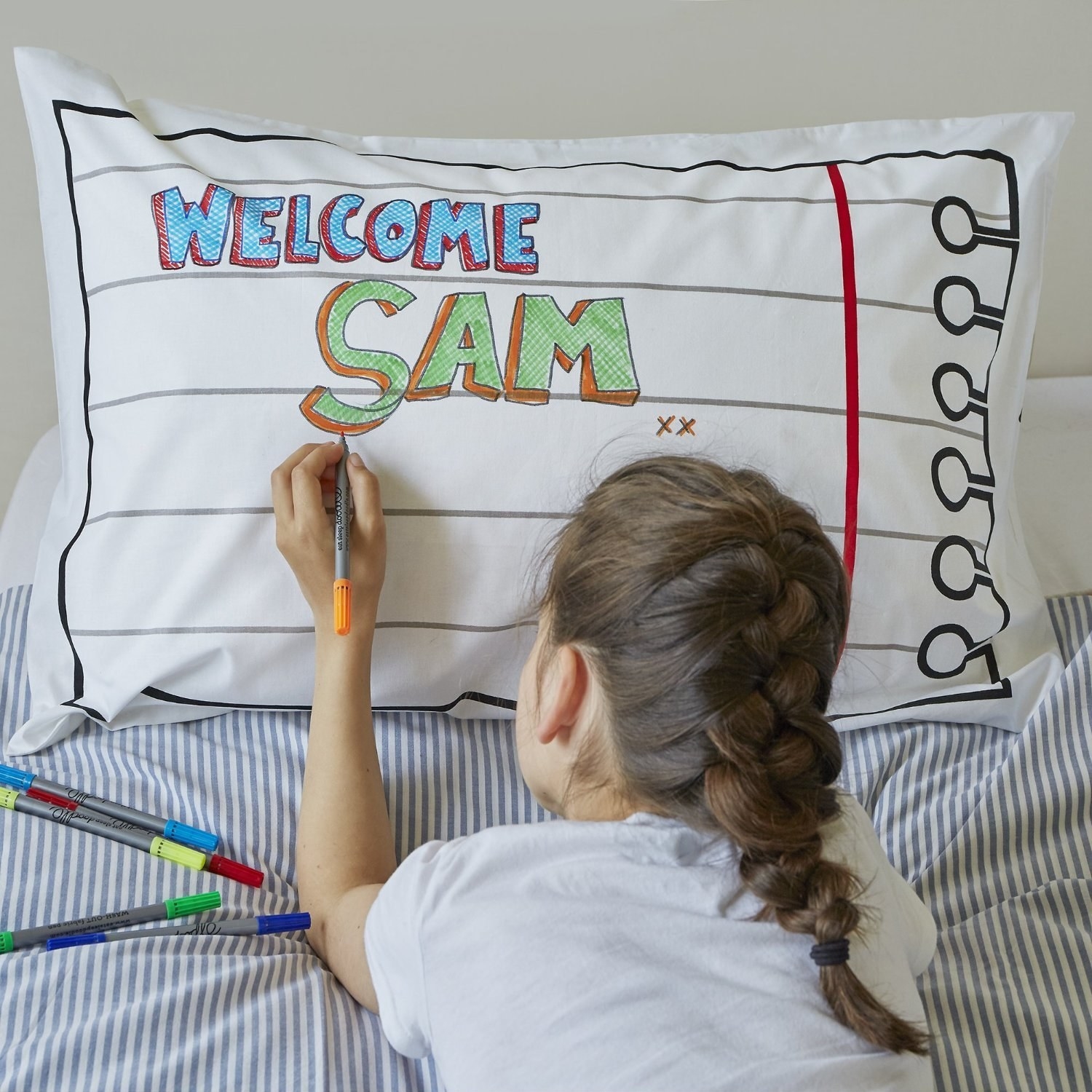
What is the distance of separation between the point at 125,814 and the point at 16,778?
98mm

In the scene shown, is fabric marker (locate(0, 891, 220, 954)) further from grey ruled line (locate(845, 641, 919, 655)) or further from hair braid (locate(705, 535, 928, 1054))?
grey ruled line (locate(845, 641, 919, 655))

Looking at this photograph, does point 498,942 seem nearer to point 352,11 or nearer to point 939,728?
point 939,728

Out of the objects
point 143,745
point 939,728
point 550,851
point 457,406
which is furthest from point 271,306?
point 939,728

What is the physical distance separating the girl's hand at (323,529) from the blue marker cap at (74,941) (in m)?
0.27

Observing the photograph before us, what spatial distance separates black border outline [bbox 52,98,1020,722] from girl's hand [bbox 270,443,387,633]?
0.37 ft

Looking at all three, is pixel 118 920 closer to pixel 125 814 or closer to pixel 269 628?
pixel 125 814

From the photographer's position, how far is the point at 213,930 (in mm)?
779

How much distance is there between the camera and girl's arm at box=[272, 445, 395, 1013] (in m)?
0.80

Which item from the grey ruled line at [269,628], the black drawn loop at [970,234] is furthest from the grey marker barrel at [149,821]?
the black drawn loop at [970,234]

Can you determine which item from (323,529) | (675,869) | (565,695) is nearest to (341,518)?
(323,529)

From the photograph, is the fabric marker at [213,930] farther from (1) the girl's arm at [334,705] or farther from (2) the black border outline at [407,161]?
(2) the black border outline at [407,161]

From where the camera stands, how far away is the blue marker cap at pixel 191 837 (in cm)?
83

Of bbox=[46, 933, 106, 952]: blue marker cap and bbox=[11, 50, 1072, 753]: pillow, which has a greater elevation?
bbox=[11, 50, 1072, 753]: pillow

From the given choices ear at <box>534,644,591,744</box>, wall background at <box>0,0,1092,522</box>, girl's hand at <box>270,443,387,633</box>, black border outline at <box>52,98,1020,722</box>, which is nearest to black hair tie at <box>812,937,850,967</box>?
ear at <box>534,644,591,744</box>
